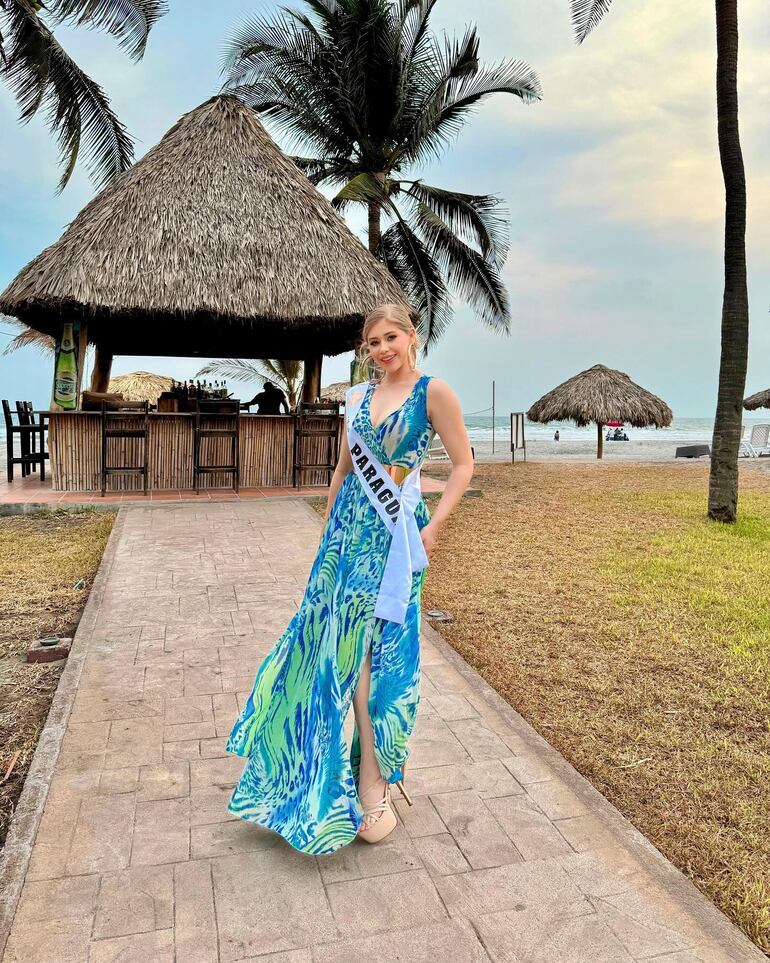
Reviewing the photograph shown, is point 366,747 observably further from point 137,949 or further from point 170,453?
point 170,453

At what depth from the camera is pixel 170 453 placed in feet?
32.9

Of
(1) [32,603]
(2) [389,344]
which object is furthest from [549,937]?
(1) [32,603]

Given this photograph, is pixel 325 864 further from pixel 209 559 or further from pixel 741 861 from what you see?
pixel 209 559

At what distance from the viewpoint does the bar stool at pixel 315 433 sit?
34.2 ft

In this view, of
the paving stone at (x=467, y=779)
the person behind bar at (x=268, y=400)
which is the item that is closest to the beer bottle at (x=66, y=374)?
the person behind bar at (x=268, y=400)

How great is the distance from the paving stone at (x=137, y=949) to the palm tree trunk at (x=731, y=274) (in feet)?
26.2

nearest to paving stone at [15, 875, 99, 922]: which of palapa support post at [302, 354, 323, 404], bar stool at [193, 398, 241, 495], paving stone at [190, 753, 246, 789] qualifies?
paving stone at [190, 753, 246, 789]

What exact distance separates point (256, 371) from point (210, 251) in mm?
14058

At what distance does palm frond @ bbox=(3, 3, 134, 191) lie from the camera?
11.2 metres

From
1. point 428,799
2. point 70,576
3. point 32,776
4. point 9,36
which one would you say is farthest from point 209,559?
point 9,36

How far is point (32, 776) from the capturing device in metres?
2.68

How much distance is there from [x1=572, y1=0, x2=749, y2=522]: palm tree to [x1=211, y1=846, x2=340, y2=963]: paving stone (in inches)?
299

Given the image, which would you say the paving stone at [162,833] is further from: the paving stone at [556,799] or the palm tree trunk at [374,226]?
the palm tree trunk at [374,226]

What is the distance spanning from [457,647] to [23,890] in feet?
8.75
